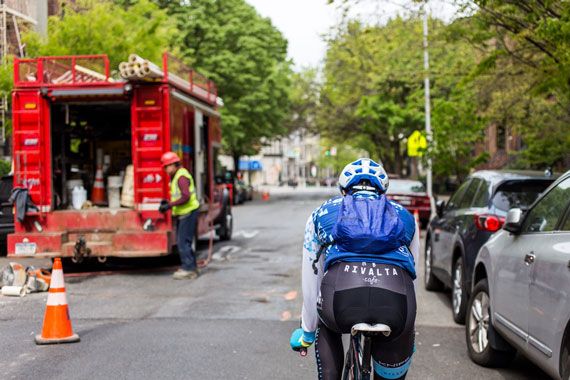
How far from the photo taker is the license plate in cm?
1062

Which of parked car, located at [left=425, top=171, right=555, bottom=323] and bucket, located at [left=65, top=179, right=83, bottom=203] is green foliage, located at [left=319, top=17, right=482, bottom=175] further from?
parked car, located at [left=425, top=171, right=555, bottom=323]

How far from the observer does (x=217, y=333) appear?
23.2ft

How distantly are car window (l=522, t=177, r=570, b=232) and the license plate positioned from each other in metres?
7.57

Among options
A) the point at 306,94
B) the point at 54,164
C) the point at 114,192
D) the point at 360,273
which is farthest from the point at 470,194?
the point at 306,94

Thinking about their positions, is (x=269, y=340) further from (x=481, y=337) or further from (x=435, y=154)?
(x=435, y=154)

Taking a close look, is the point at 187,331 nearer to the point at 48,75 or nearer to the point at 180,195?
the point at 180,195

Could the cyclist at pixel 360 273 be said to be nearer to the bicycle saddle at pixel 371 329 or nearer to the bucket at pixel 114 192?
the bicycle saddle at pixel 371 329

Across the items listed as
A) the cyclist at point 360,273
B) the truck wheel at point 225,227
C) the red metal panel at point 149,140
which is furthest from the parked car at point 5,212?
the cyclist at point 360,273

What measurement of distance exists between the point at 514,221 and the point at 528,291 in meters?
0.67

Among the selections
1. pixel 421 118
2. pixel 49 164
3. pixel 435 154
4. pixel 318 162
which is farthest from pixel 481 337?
pixel 318 162

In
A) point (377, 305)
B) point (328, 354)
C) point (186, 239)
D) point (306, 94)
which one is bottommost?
point (186, 239)

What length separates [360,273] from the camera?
3375 mm

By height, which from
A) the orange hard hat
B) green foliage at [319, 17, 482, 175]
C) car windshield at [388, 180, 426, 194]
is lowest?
car windshield at [388, 180, 426, 194]

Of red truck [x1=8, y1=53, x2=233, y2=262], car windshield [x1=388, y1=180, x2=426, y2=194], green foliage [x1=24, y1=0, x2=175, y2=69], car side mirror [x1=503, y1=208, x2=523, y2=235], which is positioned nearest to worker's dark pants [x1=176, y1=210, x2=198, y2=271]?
red truck [x1=8, y1=53, x2=233, y2=262]
